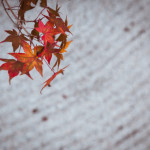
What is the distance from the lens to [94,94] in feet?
3.71

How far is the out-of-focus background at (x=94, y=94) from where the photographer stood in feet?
3.43

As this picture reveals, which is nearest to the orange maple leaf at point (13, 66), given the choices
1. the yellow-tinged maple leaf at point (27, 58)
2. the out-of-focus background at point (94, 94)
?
the yellow-tinged maple leaf at point (27, 58)

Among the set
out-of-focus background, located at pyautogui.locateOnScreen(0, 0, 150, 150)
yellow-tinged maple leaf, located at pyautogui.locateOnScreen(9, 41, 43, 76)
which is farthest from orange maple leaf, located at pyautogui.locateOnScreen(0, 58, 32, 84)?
out-of-focus background, located at pyautogui.locateOnScreen(0, 0, 150, 150)

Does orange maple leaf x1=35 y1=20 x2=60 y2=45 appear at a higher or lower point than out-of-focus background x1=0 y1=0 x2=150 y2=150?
lower

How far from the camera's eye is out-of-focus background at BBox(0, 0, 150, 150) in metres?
1.05

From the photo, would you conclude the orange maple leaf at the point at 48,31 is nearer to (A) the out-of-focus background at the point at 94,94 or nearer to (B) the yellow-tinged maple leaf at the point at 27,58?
(B) the yellow-tinged maple leaf at the point at 27,58

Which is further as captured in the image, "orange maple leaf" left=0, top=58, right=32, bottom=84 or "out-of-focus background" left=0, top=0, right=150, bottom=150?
"out-of-focus background" left=0, top=0, right=150, bottom=150

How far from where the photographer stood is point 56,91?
1.09 metres

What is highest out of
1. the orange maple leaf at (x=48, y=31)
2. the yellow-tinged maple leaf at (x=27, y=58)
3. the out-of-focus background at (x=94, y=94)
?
the out-of-focus background at (x=94, y=94)

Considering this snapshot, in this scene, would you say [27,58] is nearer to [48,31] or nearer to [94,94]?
[48,31]

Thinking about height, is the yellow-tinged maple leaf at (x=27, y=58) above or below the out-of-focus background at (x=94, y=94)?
below

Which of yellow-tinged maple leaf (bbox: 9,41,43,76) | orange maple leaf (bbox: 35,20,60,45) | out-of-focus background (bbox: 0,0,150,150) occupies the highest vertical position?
out-of-focus background (bbox: 0,0,150,150)

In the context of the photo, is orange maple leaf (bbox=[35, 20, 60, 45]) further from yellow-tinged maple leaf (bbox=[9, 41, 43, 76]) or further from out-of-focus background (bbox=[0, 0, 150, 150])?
out-of-focus background (bbox=[0, 0, 150, 150])

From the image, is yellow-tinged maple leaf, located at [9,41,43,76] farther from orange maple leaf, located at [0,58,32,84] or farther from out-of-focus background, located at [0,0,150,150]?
out-of-focus background, located at [0,0,150,150]
